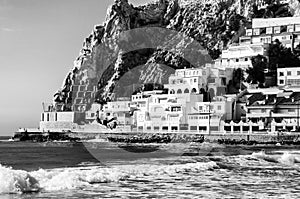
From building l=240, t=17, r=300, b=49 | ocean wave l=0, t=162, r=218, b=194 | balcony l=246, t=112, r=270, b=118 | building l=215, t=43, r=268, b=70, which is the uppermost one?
building l=240, t=17, r=300, b=49

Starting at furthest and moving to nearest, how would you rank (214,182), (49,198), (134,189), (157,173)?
(157,173), (214,182), (134,189), (49,198)

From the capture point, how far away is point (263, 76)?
86500 mm

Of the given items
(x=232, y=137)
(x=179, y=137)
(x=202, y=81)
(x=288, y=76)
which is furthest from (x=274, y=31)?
(x=179, y=137)

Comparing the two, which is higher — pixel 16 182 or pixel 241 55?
pixel 241 55

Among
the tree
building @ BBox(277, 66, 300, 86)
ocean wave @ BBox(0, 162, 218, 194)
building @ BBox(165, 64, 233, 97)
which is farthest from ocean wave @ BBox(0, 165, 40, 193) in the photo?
the tree

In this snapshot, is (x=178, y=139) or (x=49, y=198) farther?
(x=178, y=139)

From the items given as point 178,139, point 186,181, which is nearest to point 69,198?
point 186,181

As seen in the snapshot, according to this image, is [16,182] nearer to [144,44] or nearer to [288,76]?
[288,76]

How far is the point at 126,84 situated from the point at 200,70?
28597mm

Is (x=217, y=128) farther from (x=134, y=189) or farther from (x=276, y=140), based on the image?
(x=134, y=189)

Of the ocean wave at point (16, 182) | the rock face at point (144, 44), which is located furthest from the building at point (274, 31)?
the ocean wave at point (16, 182)

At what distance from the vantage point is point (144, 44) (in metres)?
127

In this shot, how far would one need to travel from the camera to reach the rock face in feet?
370

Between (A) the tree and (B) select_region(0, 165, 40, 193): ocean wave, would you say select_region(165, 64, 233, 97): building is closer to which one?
(A) the tree
